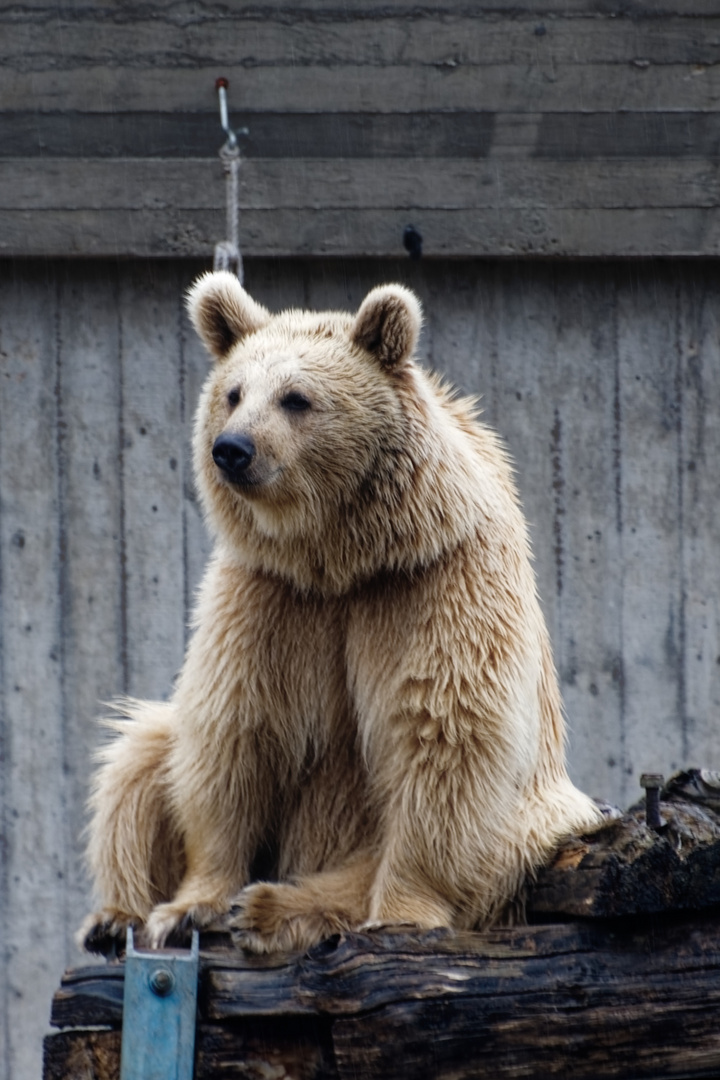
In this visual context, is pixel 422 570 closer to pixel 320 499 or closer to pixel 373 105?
pixel 320 499

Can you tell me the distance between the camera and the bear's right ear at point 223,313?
3264 mm

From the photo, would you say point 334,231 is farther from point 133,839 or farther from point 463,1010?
point 463,1010

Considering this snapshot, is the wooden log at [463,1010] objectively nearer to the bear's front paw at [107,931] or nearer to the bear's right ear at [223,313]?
the bear's front paw at [107,931]

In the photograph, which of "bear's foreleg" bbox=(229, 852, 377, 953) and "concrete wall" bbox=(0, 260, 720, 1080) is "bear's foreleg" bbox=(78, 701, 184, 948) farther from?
"concrete wall" bbox=(0, 260, 720, 1080)

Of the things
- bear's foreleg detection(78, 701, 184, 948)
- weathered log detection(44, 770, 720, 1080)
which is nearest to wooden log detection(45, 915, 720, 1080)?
weathered log detection(44, 770, 720, 1080)

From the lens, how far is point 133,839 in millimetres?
3367

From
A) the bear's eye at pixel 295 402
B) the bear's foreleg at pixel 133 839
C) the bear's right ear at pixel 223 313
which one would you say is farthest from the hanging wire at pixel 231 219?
the bear's foreleg at pixel 133 839

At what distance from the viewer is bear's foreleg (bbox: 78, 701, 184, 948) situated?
3.33 m

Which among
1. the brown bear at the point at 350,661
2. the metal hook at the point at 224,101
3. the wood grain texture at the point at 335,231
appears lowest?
the brown bear at the point at 350,661

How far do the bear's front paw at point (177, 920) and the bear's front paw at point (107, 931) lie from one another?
0.55ft

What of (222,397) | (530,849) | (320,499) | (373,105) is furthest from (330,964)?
(373,105)

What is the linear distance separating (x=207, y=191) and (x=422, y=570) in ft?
7.72

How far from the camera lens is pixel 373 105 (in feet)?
16.1

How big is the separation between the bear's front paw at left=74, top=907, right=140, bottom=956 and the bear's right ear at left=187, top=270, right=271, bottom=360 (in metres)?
1.39
